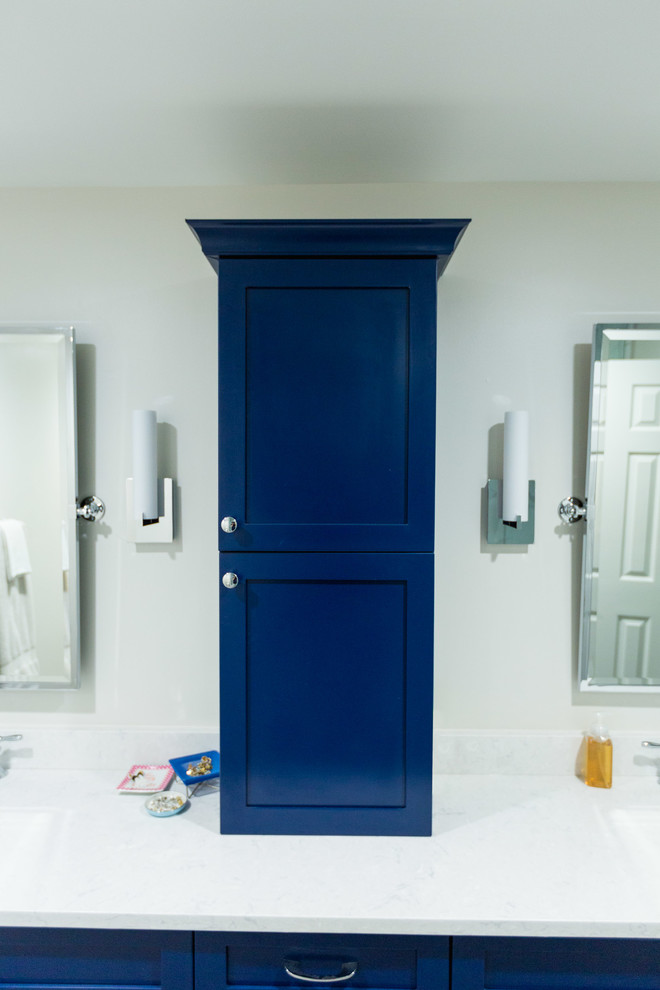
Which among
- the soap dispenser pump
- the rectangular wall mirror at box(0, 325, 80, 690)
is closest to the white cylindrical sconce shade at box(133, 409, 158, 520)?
the rectangular wall mirror at box(0, 325, 80, 690)

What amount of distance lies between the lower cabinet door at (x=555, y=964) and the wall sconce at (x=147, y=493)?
3.91ft

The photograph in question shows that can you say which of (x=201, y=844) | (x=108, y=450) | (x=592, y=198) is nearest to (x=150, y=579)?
(x=108, y=450)

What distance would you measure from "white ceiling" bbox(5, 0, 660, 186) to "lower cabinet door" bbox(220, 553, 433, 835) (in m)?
1.04

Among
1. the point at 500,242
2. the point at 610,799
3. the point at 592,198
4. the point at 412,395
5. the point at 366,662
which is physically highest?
the point at 592,198

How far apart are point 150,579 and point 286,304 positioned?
887 mm

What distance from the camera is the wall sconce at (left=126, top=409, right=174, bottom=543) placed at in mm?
1679

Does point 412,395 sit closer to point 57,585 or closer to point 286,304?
point 286,304

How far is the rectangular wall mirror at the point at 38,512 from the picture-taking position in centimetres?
172

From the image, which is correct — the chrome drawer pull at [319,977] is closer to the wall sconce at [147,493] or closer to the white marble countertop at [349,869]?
the white marble countertop at [349,869]

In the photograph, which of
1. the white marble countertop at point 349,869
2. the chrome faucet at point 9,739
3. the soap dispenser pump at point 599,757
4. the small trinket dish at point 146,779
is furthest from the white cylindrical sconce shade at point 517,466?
the chrome faucet at point 9,739

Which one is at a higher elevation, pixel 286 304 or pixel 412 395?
pixel 286 304

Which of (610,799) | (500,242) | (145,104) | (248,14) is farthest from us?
(500,242)

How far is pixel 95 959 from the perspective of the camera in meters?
1.24

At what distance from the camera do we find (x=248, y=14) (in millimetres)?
1062
